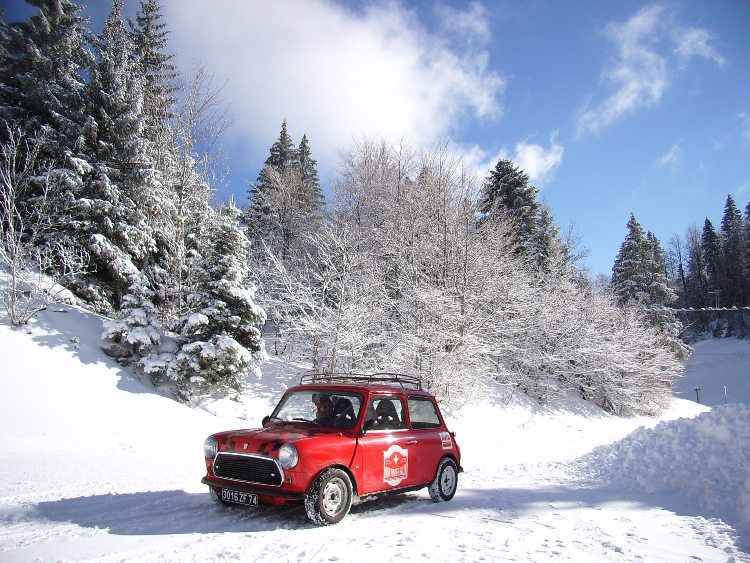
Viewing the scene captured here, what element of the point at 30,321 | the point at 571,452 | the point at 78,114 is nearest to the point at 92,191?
the point at 78,114

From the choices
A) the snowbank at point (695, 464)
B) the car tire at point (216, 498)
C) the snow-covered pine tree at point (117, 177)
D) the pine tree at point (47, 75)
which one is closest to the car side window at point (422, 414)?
the car tire at point (216, 498)

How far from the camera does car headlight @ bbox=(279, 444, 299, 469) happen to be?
514 cm

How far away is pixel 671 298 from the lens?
38.2 metres

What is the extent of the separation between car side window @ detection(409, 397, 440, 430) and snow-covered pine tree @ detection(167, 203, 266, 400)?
801cm

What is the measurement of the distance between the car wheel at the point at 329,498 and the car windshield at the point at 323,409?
2.40 ft

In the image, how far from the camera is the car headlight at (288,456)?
5145mm

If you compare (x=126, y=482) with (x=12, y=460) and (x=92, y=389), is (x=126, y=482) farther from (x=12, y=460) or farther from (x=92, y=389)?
(x=92, y=389)

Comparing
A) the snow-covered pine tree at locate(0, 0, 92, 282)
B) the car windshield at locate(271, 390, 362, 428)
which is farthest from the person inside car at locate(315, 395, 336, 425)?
the snow-covered pine tree at locate(0, 0, 92, 282)

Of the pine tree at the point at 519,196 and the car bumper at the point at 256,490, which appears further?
the pine tree at the point at 519,196

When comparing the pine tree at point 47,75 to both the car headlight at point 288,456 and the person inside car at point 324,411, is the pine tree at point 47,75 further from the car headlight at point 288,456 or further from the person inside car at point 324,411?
the car headlight at point 288,456

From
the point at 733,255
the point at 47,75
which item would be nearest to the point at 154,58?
the point at 47,75

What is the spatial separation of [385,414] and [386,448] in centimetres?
47

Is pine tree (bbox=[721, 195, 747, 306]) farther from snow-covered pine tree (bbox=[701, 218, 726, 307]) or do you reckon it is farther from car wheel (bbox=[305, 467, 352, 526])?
car wheel (bbox=[305, 467, 352, 526])

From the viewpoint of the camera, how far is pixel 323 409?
6.34 meters
